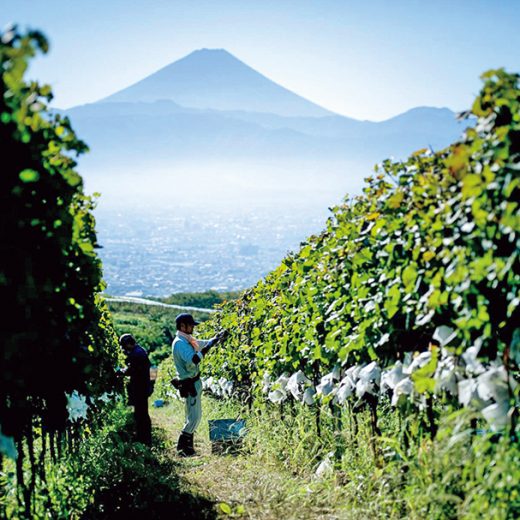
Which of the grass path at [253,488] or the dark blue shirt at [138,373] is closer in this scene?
the grass path at [253,488]

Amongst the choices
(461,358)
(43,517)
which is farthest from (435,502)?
(43,517)

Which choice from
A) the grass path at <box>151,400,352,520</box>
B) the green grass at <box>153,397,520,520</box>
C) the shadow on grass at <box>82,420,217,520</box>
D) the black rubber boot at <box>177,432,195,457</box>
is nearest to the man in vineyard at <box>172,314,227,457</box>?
the black rubber boot at <box>177,432,195,457</box>

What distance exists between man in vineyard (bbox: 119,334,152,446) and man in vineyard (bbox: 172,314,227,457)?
729mm

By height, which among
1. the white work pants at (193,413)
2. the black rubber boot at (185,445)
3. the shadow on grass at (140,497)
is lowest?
the black rubber boot at (185,445)

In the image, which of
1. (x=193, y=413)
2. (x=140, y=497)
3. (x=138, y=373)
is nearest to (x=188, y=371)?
(x=193, y=413)

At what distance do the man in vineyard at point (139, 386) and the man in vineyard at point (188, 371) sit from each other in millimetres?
729

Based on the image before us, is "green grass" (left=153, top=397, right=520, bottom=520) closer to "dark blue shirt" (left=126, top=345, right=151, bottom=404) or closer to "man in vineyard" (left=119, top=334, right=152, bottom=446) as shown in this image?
"man in vineyard" (left=119, top=334, right=152, bottom=446)

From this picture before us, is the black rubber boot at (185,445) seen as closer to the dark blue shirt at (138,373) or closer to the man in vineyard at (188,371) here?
the man in vineyard at (188,371)

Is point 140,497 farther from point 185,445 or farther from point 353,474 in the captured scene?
point 185,445

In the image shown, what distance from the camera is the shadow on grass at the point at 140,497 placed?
5.16 meters

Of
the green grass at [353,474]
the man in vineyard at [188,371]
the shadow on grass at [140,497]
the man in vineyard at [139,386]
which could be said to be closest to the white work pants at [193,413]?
the man in vineyard at [188,371]

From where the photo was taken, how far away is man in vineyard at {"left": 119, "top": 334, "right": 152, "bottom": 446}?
9.45 m

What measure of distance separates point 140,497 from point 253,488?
0.91 m

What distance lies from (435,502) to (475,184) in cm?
170
